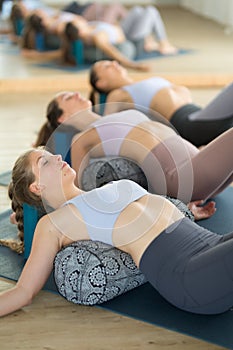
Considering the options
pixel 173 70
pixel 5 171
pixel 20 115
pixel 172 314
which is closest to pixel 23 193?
pixel 172 314

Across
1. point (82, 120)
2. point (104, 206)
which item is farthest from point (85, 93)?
point (104, 206)

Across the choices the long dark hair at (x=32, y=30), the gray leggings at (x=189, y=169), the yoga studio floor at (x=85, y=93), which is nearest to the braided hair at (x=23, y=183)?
the yoga studio floor at (x=85, y=93)

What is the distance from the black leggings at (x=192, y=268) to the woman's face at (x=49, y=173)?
1.20 ft

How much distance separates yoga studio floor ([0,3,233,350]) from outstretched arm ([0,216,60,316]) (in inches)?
2.5

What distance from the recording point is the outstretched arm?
2234 mm

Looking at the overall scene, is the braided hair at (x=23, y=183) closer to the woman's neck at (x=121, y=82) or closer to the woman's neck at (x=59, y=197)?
the woman's neck at (x=59, y=197)

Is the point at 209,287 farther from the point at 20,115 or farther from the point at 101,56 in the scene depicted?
the point at 101,56

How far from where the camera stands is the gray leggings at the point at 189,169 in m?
2.93

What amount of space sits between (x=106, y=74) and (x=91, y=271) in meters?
1.79

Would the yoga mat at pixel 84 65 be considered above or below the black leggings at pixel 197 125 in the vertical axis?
below

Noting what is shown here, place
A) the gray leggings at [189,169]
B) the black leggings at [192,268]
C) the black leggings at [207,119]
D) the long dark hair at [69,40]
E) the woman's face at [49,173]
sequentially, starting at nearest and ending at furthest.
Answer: the black leggings at [192,268] → the woman's face at [49,173] → the gray leggings at [189,169] → the black leggings at [207,119] → the long dark hair at [69,40]

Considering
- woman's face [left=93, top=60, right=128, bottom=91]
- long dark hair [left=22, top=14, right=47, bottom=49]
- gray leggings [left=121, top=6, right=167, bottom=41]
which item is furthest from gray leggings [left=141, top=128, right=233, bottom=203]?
long dark hair [left=22, top=14, right=47, bottom=49]

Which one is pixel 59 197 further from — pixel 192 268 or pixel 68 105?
pixel 68 105

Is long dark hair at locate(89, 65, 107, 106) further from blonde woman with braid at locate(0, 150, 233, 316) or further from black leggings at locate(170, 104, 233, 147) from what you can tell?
blonde woman with braid at locate(0, 150, 233, 316)
